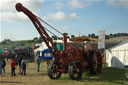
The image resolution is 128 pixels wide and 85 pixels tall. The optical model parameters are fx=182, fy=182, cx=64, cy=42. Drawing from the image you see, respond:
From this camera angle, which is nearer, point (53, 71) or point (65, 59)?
point (65, 59)

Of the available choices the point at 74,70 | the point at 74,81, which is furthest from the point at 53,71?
the point at 74,81

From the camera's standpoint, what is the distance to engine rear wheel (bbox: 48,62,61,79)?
1115cm

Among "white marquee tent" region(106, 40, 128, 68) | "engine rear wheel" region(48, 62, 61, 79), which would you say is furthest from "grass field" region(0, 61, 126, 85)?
"white marquee tent" region(106, 40, 128, 68)

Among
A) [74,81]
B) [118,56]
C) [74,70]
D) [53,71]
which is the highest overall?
[118,56]

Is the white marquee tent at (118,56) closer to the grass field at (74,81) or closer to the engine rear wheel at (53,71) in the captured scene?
the grass field at (74,81)

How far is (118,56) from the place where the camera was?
51.0 ft

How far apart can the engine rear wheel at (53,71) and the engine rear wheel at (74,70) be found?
1259 millimetres

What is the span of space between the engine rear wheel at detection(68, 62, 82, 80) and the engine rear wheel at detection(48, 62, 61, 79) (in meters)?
1.26

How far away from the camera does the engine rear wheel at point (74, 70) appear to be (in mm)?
10195

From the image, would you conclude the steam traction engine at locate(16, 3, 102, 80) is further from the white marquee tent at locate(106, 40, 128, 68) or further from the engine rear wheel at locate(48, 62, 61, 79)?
the white marquee tent at locate(106, 40, 128, 68)

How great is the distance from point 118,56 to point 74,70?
21.0ft

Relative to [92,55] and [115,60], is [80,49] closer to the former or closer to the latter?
[92,55]

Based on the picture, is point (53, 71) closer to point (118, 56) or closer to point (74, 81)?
point (74, 81)

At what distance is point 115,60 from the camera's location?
1605cm
